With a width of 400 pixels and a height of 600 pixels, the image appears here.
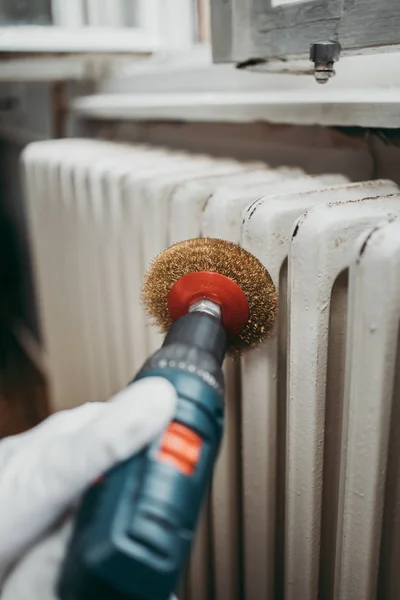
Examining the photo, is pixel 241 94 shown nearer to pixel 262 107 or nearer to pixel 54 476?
pixel 262 107

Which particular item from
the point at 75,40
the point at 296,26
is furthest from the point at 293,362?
the point at 75,40

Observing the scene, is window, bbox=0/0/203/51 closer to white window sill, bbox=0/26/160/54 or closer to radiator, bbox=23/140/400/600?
white window sill, bbox=0/26/160/54

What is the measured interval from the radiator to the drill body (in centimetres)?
14

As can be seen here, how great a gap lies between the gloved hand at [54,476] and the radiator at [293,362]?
162 millimetres

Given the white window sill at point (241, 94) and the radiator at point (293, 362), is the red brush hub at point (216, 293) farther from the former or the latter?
the white window sill at point (241, 94)

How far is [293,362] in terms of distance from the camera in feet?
1.53

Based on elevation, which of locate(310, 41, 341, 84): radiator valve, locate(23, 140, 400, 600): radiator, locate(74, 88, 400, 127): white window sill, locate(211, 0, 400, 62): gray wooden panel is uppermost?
locate(211, 0, 400, 62): gray wooden panel

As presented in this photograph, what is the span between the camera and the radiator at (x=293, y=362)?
0.41 m

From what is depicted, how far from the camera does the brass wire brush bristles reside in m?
0.46

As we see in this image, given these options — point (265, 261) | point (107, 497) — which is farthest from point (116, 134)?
point (107, 497)

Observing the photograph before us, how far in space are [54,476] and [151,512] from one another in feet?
0.24

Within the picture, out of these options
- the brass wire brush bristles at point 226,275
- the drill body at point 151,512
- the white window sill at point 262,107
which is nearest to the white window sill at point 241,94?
the white window sill at point 262,107

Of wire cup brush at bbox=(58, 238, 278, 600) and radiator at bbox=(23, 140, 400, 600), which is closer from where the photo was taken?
wire cup brush at bbox=(58, 238, 278, 600)

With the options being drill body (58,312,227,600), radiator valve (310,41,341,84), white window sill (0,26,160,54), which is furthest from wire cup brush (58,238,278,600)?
white window sill (0,26,160,54)
